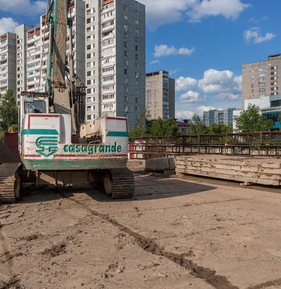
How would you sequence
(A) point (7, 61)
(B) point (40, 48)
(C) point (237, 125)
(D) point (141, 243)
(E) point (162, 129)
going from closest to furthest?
(D) point (141, 243), (C) point (237, 125), (E) point (162, 129), (B) point (40, 48), (A) point (7, 61)

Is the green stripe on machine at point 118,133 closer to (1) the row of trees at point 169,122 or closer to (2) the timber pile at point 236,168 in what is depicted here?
(2) the timber pile at point 236,168

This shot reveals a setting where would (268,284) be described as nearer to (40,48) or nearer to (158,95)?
(40,48)

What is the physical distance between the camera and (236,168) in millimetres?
11242

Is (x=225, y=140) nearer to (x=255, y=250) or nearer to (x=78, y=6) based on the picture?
(x=255, y=250)

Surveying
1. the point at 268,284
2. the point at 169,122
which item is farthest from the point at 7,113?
the point at 268,284

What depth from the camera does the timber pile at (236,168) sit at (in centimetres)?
982

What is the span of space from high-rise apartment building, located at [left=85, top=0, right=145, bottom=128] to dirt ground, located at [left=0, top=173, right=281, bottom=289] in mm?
70890

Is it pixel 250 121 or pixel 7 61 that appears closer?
pixel 250 121

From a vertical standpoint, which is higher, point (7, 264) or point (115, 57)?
point (115, 57)

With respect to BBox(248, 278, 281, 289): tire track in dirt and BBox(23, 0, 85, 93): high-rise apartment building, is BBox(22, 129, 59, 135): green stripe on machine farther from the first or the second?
BBox(23, 0, 85, 93): high-rise apartment building

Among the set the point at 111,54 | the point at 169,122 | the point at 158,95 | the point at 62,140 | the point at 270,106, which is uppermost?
the point at 111,54

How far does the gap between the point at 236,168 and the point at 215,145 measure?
15.4ft

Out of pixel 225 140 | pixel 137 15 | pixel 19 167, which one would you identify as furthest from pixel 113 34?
pixel 19 167

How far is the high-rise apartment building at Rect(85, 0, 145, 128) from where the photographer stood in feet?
260
